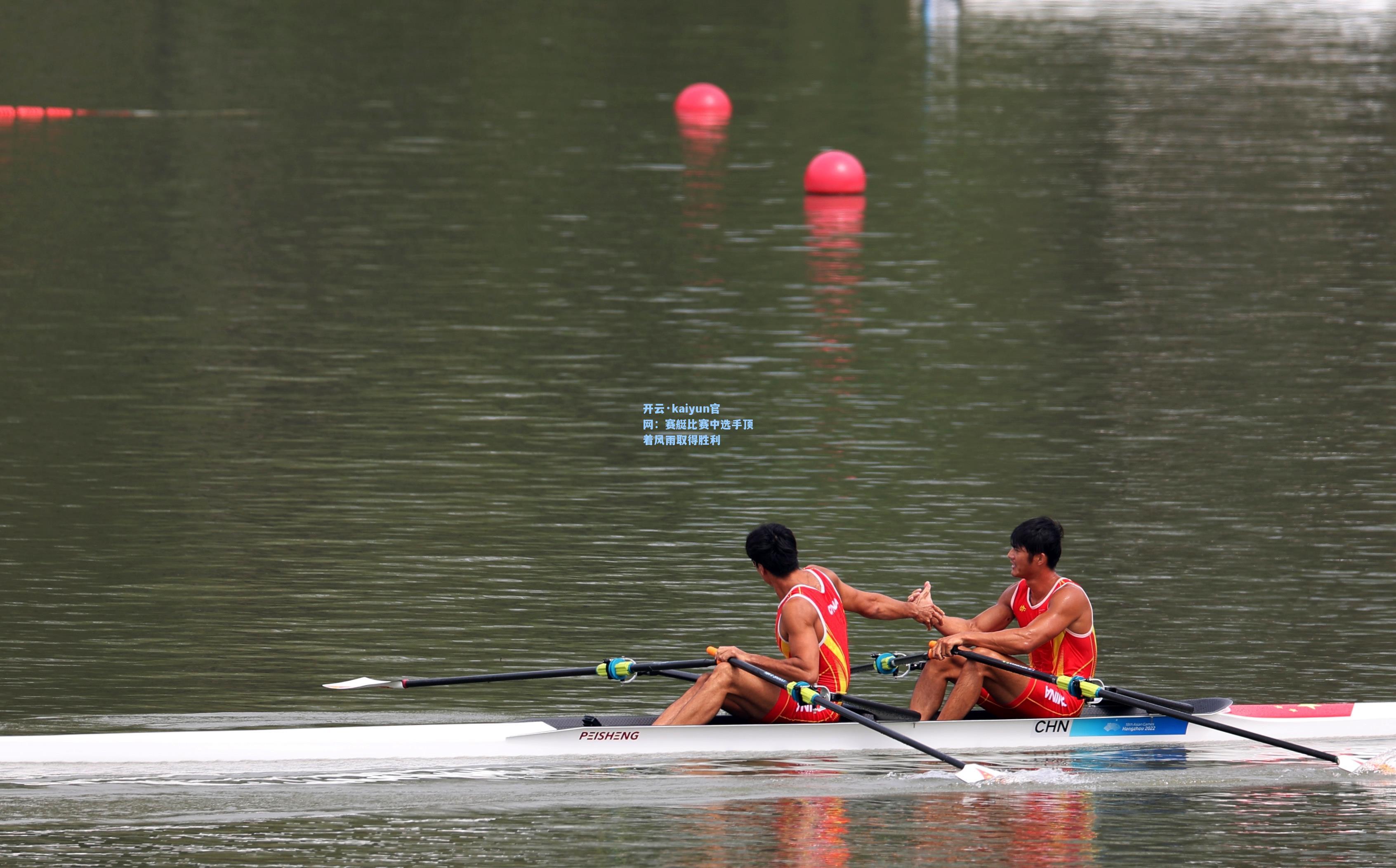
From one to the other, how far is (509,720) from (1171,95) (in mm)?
37901

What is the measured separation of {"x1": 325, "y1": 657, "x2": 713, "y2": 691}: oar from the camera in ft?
40.2

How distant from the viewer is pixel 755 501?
17.9 metres

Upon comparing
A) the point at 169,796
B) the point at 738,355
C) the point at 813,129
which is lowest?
the point at 169,796

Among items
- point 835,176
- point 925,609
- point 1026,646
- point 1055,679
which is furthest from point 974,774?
point 835,176

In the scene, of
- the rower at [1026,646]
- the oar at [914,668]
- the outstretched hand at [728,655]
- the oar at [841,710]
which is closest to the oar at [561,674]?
the outstretched hand at [728,655]

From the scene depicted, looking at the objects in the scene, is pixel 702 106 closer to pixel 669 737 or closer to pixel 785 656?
pixel 785 656

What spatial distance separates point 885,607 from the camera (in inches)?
494

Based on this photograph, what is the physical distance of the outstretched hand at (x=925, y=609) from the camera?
12.4 meters

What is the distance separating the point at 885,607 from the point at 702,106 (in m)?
33.0

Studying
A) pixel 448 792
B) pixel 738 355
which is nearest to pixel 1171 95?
pixel 738 355

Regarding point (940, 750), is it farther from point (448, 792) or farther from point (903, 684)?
point (448, 792)

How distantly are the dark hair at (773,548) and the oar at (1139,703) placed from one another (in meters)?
1.17

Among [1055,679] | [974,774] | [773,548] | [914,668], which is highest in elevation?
[773,548]

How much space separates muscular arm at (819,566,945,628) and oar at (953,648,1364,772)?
28 centimetres
